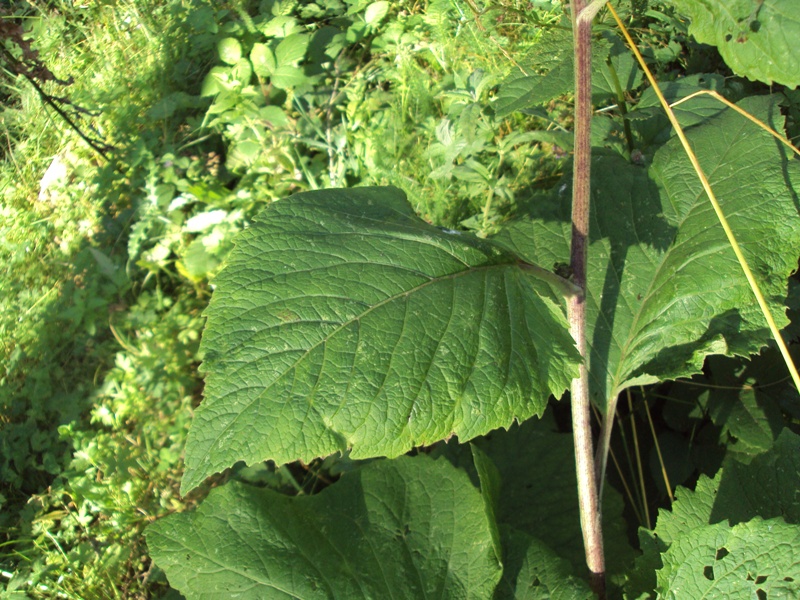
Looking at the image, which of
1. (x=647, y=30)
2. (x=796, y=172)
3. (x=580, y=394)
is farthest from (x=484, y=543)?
(x=647, y=30)

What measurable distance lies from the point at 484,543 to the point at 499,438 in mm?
613

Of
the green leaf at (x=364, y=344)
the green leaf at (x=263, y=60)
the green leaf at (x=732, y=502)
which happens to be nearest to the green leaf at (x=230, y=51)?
the green leaf at (x=263, y=60)

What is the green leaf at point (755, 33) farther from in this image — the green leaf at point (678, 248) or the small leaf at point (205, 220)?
the small leaf at point (205, 220)

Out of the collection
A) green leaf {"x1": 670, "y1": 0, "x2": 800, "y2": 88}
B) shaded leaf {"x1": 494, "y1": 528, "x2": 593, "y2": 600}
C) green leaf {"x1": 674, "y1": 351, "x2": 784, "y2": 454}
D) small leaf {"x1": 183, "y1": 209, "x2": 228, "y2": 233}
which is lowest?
green leaf {"x1": 674, "y1": 351, "x2": 784, "y2": 454}

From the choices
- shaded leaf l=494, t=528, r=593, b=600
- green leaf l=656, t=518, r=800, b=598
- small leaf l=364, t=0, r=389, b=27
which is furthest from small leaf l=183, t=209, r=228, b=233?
green leaf l=656, t=518, r=800, b=598

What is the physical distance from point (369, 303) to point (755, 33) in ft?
2.21

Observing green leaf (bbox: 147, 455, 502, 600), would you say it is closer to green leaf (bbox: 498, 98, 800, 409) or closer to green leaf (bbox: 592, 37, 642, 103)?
green leaf (bbox: 498, 98, 800, 409)

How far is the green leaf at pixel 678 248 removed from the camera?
58.9 inches

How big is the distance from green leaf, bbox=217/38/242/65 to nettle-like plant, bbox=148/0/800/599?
214 centimetres

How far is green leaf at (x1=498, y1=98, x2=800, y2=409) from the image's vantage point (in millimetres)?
1497

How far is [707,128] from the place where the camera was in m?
1.77

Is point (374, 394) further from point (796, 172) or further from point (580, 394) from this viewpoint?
point (796, 172)

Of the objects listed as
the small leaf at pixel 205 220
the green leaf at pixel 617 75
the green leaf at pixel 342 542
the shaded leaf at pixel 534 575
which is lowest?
the shaded leaf at pixel 534 575

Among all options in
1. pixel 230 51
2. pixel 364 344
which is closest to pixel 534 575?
pixel 364 344
